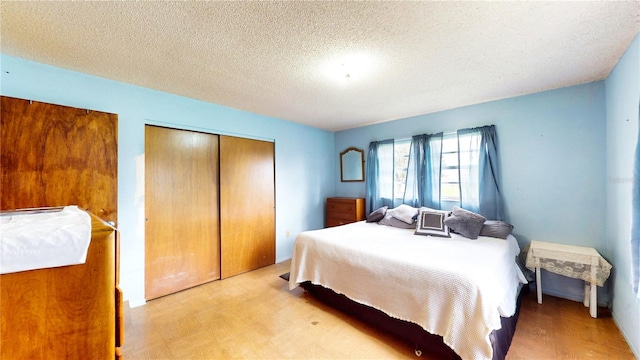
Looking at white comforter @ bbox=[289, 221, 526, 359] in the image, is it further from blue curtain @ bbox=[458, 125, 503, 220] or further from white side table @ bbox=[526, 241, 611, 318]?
blue curtain @ bbox=[458, 125, 503, 220]

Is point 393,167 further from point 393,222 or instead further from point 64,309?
point 64,309

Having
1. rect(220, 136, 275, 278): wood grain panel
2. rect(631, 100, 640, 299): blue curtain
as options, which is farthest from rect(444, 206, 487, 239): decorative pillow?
rect(220, 136, 275, 278): wood grain panel

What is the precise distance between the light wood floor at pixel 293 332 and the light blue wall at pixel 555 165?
70 cm

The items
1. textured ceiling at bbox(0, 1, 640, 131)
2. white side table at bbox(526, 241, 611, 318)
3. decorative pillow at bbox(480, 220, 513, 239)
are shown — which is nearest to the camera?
textured ceiling at bbox(0, 1, 640, 131)

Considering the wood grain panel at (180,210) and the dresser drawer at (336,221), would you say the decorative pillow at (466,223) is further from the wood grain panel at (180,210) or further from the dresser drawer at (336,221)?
the wood grain panel at (180,210)

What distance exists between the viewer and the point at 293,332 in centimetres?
210

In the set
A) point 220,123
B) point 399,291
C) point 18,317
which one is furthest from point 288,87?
point 18,317

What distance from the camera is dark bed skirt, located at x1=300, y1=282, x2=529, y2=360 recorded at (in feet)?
5.47

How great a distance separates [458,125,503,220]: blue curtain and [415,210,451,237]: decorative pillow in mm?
466

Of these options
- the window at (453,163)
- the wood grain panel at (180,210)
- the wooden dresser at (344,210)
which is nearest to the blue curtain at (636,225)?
the window at (453,163)

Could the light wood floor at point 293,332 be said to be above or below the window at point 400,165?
below

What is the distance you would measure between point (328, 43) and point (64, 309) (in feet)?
6.42

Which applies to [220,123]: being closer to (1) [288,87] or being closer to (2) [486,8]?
(1) [288,87]

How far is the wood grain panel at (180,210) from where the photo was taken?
2730 millimetres
